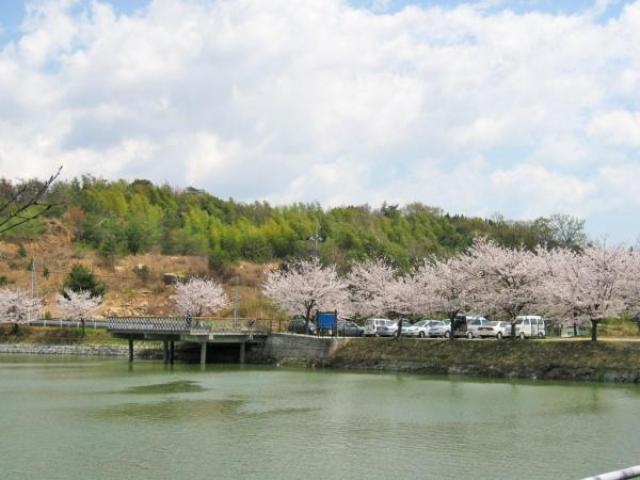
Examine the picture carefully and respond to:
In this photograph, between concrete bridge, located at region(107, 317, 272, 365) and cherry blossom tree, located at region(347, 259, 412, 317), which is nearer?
concrete bridge, located at region(107, 317, 272, 365)

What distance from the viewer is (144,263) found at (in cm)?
8794

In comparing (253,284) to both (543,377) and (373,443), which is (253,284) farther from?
(373,443)

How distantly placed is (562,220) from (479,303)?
156 ft

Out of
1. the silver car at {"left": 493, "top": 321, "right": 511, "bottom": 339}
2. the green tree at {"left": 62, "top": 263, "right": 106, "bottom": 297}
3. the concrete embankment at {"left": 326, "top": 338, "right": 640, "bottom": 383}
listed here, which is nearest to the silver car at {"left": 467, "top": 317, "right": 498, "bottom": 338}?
the silver car at {"left": 493, "top": 321, "right": 511, "bottom": 339}

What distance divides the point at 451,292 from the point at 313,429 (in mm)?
23058

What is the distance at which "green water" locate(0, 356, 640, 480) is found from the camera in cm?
1583

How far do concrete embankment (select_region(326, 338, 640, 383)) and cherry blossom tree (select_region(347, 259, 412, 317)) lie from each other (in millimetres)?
3753

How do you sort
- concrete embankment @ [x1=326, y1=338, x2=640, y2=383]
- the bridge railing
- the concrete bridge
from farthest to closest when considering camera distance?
1. the bridge railing
2. the concrete bridge
3. concrete embankment @ [x1=326, y1=338, x2=640, y2=383]

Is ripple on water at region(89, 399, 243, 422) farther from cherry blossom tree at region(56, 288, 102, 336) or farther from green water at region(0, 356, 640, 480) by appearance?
cherry blossom tree at region(56, 288, 102, 336)

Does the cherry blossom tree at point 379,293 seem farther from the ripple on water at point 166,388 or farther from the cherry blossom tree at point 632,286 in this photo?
the ripple on water at point 166,388

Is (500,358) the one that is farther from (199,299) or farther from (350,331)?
(199,299)

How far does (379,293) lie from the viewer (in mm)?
50062

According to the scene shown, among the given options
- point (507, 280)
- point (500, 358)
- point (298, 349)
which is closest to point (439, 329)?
point (507, 280)

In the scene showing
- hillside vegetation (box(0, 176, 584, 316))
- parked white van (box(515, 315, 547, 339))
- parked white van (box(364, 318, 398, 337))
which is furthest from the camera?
hillside vegetation (box(0, 176, 584, 316))
